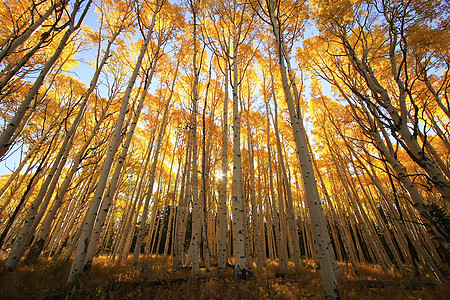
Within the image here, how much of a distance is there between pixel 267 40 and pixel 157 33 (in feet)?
13.9

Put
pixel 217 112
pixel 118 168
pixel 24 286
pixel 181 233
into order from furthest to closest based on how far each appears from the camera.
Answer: pixel 217 112 → pixel 181 233 → pixel 118 168 → pixel 24 286

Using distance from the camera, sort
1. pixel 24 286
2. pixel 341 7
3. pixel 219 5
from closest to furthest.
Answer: pixel 24 286
pixel 341 7
pixel 219 5

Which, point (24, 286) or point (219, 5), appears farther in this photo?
point (219, 5)

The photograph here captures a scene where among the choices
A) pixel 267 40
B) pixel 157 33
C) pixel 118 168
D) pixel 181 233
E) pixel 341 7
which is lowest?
pixel 181 233

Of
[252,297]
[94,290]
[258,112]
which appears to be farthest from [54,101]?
[252,297]

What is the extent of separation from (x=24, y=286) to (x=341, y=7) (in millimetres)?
7211

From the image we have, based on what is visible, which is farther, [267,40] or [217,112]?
[217,112]

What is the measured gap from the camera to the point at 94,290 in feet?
9.70

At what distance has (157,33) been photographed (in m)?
5.86

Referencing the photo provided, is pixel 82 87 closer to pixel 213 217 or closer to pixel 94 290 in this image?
pixel 94 290

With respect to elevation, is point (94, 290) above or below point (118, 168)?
below

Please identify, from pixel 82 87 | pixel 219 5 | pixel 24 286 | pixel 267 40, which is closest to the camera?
pixel 24 286

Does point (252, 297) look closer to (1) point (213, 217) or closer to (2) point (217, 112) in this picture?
(2) point (217, 112)

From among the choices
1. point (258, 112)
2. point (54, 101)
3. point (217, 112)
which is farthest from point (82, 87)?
point (258, 112)
